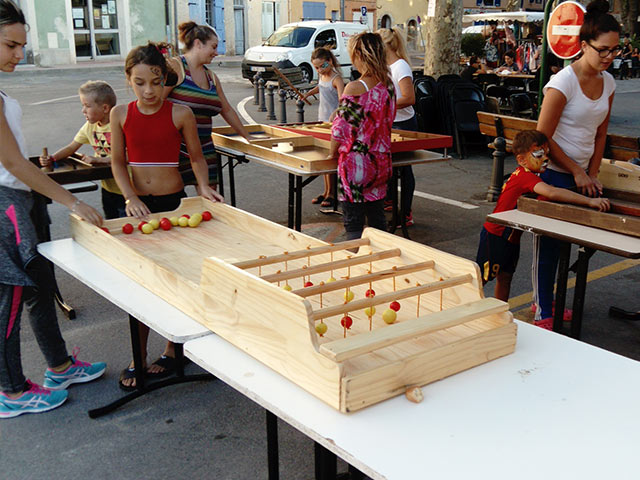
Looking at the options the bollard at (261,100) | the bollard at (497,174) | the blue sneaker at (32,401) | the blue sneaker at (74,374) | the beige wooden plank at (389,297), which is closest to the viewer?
the beige wooden plank at (389,297)

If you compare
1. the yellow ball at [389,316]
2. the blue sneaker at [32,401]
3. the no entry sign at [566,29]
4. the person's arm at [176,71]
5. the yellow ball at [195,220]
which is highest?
the no entry sign at [566,29]

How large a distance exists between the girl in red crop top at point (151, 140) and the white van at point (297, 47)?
49.0 ft

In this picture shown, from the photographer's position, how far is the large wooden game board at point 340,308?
1851 millimetres

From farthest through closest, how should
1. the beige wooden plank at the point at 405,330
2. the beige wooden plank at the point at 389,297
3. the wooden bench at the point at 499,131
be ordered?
the wooden bench at the point at 499,131, the beige wooden plank at the point at 389,297, the beige wooden plank at the point at 405,330

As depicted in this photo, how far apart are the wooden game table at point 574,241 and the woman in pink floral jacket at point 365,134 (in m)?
1.21

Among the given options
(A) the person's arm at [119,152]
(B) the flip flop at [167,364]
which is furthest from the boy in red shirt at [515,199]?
(A) the person's arm at [119,152]

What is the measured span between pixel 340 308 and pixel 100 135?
324 centimetres

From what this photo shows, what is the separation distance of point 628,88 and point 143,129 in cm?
2209

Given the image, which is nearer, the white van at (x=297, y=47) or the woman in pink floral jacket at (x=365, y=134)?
the woman in pink floral jacket at (x=365, y=134)


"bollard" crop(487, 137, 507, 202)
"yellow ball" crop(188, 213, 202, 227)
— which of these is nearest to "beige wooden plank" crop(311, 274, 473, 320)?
Result: "yellow ball" crop(188, 213, 202, 227)

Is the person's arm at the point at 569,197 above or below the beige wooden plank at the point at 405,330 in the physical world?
above

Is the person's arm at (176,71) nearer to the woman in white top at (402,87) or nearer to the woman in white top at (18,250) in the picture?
the woman in white top at (18,250)

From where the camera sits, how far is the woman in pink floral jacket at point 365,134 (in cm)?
440

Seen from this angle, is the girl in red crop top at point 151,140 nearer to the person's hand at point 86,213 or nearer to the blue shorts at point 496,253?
the person's hand at point 86,213
